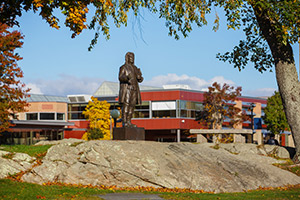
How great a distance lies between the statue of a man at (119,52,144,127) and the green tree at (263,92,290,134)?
44.9 metres

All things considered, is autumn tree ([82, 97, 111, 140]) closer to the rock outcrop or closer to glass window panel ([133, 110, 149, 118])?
glass window panel ([133, 110, 149, 118])

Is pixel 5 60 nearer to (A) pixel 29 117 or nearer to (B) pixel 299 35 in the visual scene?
(B) pixel 299 35

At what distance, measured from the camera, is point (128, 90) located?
1898cm

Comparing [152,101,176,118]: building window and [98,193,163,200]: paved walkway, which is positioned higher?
[152,101,176,118]: building window

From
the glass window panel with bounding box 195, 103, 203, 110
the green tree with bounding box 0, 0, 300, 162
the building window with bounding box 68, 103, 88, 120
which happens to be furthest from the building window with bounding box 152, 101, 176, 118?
the green tree with bounding box 0, 0, 300, 162

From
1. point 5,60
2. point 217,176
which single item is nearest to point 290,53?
point 217,176

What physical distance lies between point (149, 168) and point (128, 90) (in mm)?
4465

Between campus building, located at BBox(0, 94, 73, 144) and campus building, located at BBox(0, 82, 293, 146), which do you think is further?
campus building, located at BBox(0, 94, 73, 144)

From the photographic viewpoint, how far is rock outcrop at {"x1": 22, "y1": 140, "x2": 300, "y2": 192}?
15.3m

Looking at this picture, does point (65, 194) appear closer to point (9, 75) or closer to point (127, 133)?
point (127, 133)

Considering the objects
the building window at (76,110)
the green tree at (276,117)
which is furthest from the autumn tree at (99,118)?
the green tree at (276,117)

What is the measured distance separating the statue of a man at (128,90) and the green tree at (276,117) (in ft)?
147

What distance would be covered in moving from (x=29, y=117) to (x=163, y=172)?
5350 centimetres

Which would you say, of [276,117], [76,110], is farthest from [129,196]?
[76,110]
